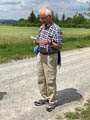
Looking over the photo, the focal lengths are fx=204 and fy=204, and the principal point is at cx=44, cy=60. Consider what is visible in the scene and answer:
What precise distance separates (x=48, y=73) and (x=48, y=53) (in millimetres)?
390

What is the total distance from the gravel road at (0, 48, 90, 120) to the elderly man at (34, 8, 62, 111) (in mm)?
307

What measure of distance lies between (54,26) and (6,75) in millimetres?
3371

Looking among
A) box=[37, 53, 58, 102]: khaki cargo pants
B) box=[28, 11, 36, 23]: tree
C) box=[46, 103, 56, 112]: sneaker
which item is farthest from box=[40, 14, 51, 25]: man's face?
box=[28, 11, 36, 23]: tree

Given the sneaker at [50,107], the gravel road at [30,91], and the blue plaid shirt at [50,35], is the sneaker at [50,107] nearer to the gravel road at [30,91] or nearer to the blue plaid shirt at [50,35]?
the gravel road at [30,91]

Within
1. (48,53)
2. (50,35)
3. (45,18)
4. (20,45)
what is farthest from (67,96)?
(20,45)

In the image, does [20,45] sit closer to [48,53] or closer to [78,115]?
[48,53]

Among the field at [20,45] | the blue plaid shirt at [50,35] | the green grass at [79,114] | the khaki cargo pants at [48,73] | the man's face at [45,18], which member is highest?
the man's face at [45,18]

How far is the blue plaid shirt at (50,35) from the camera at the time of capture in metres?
3.67

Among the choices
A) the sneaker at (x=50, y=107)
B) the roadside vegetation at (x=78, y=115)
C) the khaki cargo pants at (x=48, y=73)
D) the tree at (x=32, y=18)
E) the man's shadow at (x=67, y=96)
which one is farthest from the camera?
the tree at (x=32, y=18)

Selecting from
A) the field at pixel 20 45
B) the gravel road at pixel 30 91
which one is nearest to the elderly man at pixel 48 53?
the gravel road at pixel 30 91

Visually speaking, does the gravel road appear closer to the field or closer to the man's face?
the man's face

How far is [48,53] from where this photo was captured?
12.6ft

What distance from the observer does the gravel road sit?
391cm

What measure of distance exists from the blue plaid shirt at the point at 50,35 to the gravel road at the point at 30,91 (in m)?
1.23
